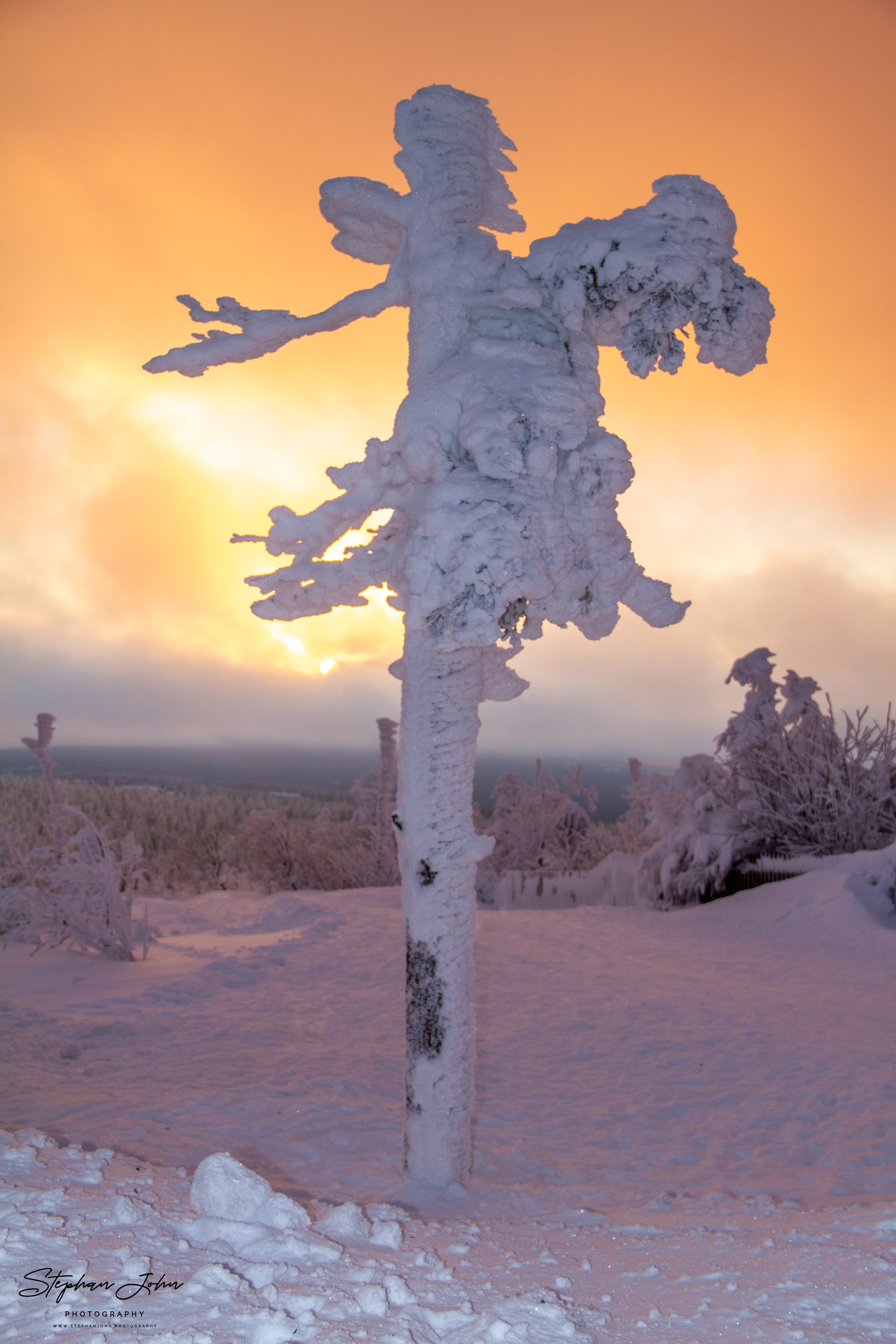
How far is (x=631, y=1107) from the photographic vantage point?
4207mm

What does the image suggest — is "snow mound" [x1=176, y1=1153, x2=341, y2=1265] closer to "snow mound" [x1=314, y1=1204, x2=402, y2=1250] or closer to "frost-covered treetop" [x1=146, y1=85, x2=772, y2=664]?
"snow mound" [x1=314, y1=1204, x2=402, y2=1250]

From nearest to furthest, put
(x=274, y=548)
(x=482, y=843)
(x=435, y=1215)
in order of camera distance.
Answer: (x=435, y=1215)
(x=482, y=843)
(x=274, y=548)

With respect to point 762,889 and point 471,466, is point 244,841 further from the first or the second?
point 471,466

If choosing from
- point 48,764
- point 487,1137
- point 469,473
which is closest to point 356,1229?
point 487,1137

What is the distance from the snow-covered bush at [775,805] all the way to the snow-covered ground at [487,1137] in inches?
61.6

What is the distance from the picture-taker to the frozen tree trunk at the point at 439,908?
121 inches

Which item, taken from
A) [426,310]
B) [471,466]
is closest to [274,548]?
[471,466]

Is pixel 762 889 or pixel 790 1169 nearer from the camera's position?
pixel 790 1169

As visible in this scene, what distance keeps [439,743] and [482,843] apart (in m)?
0.44

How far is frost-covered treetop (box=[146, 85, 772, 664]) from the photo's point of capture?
273cm

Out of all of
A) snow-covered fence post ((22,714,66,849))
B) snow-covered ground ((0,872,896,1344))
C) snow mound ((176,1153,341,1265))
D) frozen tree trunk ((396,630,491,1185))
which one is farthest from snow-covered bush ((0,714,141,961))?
snow mound ((176,1153,341,1265))

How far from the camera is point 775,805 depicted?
10516 mm

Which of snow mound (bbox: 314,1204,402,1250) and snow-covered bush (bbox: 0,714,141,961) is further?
snow-covered bush (bbox: 0,714,141,961)

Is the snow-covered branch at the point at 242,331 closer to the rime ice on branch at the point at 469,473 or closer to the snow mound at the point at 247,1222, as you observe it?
the rime ice on branch at the point at 469,473
